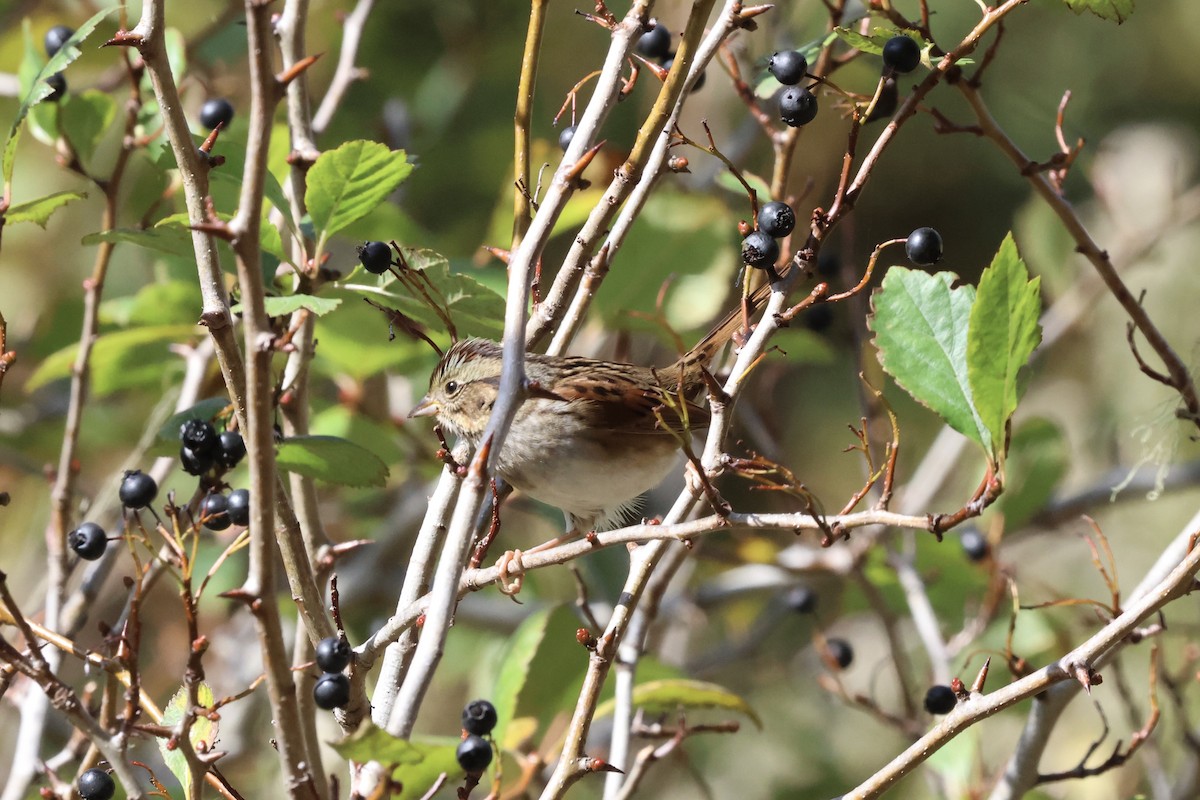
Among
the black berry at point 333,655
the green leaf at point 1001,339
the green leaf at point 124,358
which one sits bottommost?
the black berry at point 333,655

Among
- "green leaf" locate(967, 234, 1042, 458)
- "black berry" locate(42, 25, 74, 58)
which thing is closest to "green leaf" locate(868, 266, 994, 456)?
"green leaf" locate(967, 234, 1042, 458)

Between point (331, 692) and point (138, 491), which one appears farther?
point (138, 491)

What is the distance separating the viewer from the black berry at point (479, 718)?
1931 millimetres

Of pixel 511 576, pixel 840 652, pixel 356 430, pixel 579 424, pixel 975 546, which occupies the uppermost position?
pixel 356 430

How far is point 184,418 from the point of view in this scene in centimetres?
216

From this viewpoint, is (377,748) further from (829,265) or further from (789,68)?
(829,265)

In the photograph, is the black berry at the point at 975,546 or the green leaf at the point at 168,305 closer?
the green leaf at the point at 168,305

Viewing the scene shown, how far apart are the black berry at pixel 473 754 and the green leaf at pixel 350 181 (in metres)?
0.93

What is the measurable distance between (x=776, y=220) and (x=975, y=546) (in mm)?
1887

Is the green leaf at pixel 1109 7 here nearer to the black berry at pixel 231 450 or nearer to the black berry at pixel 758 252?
the black berry at pixel 758 252

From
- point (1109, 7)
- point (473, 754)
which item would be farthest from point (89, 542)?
point (1109, 7)

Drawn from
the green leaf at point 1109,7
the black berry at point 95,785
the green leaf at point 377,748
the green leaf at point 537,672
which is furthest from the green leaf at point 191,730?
the green leaf at point 1109,7

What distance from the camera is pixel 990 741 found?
5.07m

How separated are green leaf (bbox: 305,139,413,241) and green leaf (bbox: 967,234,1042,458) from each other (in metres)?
1.02
